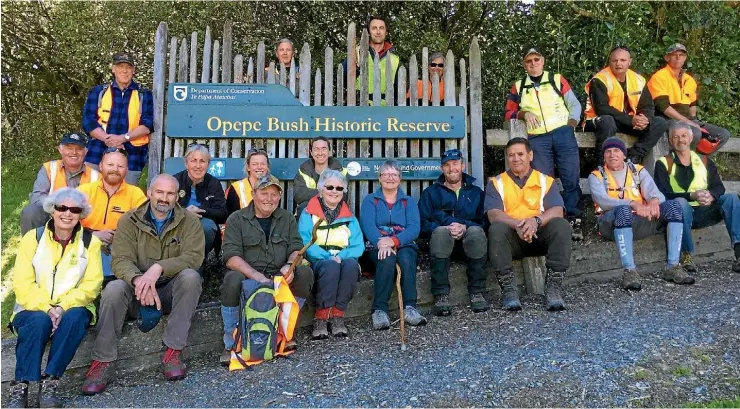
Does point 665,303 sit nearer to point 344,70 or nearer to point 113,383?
point 344,70

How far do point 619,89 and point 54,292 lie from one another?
19.8 ft

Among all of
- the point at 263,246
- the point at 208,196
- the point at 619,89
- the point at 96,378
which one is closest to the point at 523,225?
the point at 263,246

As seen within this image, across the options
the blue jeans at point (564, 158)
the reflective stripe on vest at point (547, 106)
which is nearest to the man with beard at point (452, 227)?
the blue jeans at point (564, 158)

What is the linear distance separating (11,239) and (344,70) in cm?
488

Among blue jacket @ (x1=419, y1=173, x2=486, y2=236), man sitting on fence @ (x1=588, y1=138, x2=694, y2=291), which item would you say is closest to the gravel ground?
man sitting on fence @ (x1=588, y1=138, x2=694, y2=291)

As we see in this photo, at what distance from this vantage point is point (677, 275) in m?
5.82

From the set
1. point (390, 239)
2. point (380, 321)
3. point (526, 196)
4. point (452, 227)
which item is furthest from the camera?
point (526, 196)

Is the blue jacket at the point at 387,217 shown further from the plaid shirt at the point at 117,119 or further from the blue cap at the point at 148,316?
the plaid shirt at the point at 117,119

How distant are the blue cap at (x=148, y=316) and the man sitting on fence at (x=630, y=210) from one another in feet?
14.1

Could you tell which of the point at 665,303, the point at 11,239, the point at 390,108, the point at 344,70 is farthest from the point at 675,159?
the point at 11,239

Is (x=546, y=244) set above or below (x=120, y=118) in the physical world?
below

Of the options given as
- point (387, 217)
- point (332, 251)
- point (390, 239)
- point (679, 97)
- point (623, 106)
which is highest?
point (679, 97)

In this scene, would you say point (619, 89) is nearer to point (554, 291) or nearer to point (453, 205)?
point (453, 205)

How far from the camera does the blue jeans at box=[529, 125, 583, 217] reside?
632 centimetres
